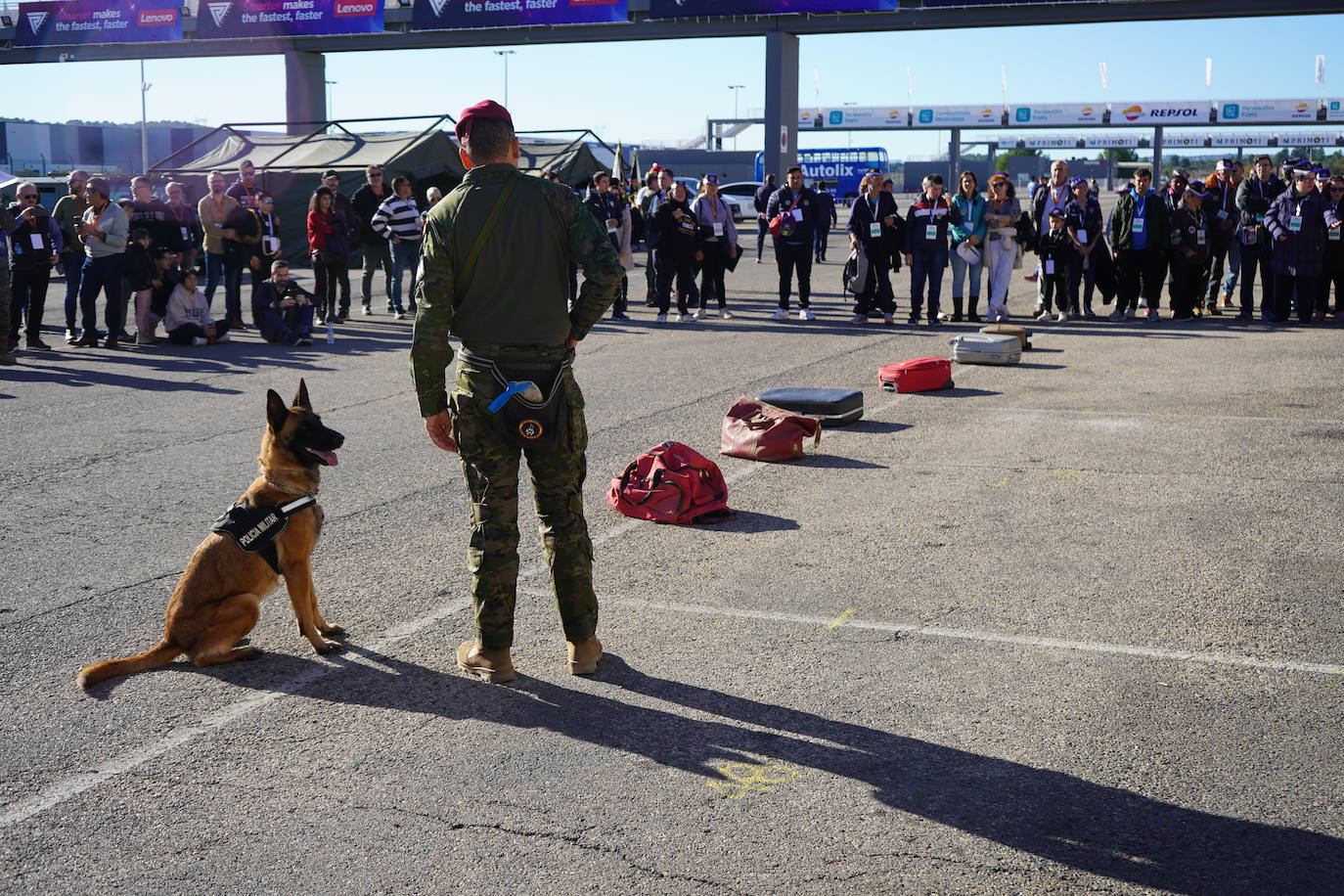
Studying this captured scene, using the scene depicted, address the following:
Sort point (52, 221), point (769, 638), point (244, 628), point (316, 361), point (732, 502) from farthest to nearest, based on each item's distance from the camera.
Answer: point (52, 221) → point (316, 361) → point (732, 502) → point (769, 638) → point (244, 628)

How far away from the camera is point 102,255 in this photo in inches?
567

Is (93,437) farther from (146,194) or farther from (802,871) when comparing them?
(802,871)

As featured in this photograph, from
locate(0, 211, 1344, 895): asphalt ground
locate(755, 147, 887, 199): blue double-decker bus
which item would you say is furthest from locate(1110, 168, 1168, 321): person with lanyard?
locate(755, 147, 887, 199): blue double-decker bus

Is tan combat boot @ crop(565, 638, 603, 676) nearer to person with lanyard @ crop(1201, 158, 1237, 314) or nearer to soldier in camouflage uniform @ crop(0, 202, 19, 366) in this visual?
soldier in camouflage uniform @ crop(0, 202, 19, 366)

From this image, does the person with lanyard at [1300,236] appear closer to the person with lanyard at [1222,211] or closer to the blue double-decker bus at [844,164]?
the person with lanyard at [1222,211]

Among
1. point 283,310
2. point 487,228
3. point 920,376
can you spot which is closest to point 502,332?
point 487,228

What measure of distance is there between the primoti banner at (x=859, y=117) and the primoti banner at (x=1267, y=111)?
18327mm

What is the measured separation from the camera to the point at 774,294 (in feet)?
71.4

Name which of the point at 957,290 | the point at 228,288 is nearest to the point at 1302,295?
the point at 957,290

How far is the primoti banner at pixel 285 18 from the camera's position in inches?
1789

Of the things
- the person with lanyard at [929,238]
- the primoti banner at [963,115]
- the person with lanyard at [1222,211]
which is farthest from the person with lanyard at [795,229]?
the primoti banner at [963,115]

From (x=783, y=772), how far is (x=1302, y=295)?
49.9 feet

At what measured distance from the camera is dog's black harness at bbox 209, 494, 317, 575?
475 cm

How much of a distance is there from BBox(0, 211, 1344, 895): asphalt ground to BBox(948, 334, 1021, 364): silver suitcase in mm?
3945
